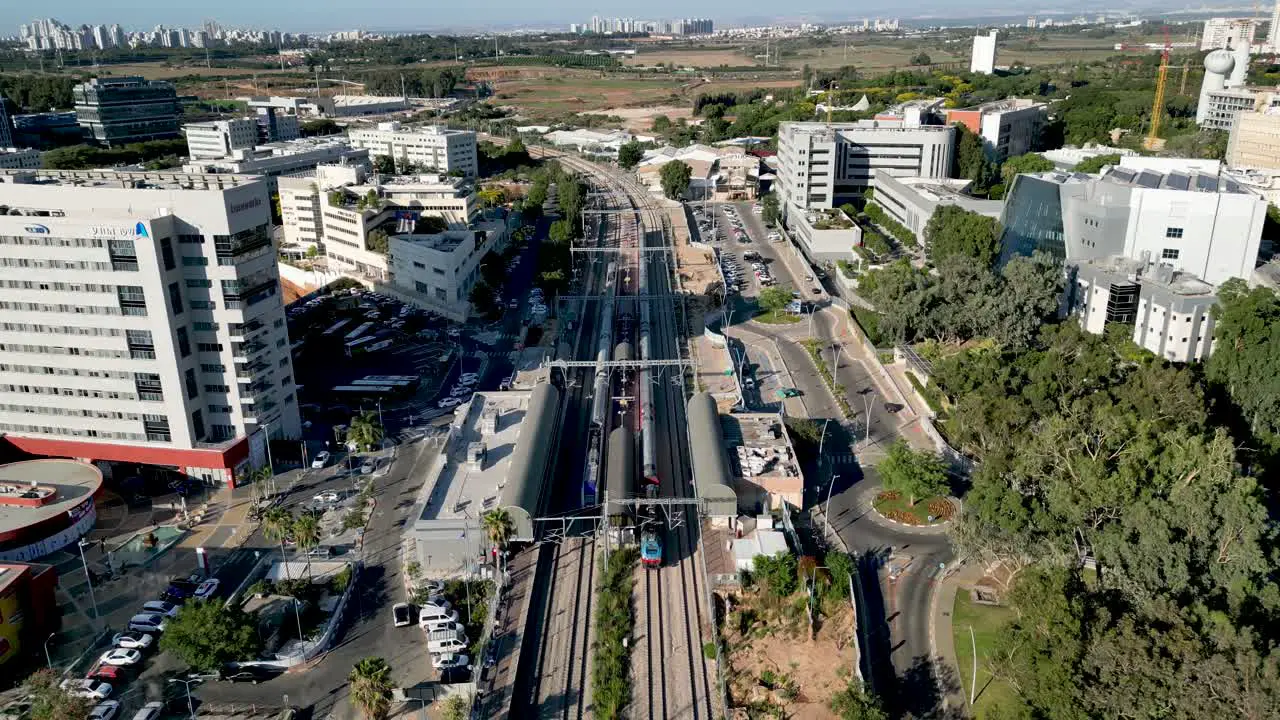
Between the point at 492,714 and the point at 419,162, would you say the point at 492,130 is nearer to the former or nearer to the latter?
the point at 419,162

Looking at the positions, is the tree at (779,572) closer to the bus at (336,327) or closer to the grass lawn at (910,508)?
the grass lawn at (910,508)

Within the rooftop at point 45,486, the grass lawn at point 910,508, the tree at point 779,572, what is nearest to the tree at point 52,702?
the rooftop at point 45,486

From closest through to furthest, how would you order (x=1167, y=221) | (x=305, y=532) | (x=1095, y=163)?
(x=305, y=532) → (x=1167, y=221) → (x=1095, y=163)

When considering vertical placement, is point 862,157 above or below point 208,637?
above

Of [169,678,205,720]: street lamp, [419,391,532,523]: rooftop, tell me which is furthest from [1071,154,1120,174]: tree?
[169,678,205,720]: street lamp

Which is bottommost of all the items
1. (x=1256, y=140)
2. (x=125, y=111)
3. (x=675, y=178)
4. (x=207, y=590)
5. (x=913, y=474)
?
(x=207, y=590)

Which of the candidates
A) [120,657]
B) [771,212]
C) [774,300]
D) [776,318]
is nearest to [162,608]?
[120,657]

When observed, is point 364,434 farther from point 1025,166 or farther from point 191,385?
point 1025,166

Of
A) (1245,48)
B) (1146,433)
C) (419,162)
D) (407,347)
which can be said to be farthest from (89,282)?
(1245,48)
